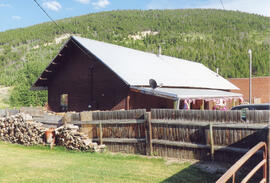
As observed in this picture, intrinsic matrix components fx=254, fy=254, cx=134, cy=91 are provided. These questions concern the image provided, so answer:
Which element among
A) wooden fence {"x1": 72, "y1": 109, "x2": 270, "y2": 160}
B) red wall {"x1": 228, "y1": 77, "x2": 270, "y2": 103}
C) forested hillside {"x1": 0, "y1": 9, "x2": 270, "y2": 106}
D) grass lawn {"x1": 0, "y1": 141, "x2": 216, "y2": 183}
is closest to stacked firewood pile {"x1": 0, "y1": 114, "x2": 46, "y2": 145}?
grass lawn {"x1": 0, "y1": 141, "x2": 216, "y2": 183}

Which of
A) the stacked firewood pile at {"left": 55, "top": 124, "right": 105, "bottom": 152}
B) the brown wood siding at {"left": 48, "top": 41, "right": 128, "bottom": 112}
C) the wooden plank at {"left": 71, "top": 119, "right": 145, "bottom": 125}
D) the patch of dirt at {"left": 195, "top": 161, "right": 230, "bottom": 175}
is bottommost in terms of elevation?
the patch of dirt at {"left": 195, "top": 161, "right": 230, "bottom": 175}

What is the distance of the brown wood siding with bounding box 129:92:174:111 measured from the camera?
16.4 meters

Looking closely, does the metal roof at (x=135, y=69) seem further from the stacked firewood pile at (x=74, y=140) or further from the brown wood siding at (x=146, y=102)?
the stacked firewood pile at (x=74, y=140)

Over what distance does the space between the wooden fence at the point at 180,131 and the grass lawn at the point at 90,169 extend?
2.03 feet

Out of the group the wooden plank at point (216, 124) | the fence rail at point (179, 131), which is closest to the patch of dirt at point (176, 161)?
the fence rail at point (179, 131)

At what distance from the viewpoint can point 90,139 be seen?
37.3ft

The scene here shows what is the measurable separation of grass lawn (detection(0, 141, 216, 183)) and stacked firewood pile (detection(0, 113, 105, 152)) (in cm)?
45

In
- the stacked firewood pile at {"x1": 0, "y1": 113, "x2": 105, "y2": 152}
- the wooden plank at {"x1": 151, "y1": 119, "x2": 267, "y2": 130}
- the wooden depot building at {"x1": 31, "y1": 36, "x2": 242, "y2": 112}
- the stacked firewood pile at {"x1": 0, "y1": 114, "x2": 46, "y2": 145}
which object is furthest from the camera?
the wooden depot building at {"x1": 31, "y1": 36, "x2": 242, "y2": 112}

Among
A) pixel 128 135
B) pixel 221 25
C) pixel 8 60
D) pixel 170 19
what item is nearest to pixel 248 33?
pixel 221 25

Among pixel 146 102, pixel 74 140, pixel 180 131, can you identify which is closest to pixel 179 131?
pixel 180 131

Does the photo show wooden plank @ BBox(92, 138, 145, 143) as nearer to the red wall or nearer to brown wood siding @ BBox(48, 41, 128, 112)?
brown wood siding @ BBox(48, 41, 128, 112)

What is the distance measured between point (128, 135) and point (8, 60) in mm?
119336

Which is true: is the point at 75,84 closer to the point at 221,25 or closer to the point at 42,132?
the point at 42,132

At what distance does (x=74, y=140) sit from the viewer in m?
11.2
